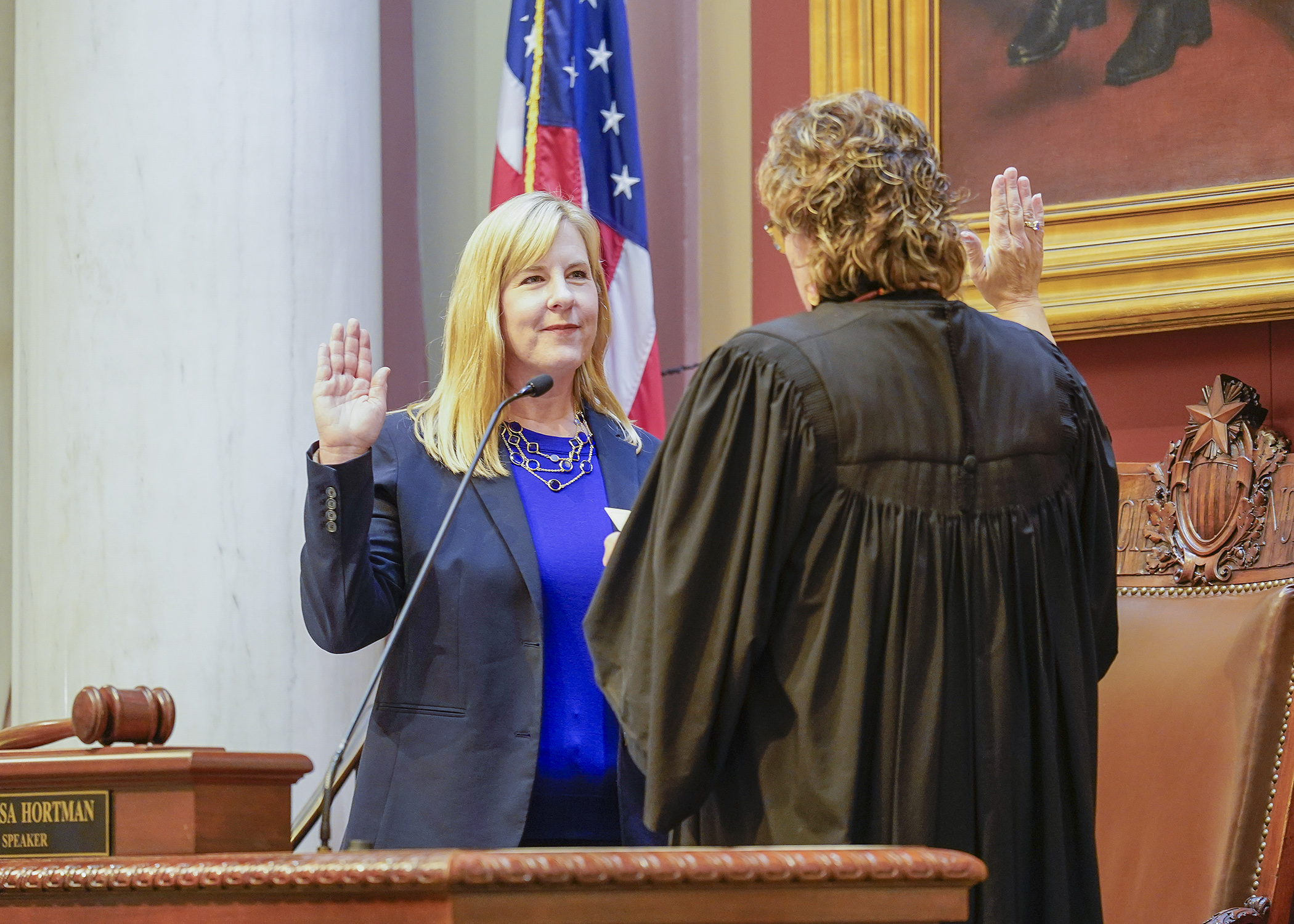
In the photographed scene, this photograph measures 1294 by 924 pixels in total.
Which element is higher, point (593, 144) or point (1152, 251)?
point (593, 144)

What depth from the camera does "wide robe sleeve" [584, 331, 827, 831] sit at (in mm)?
1754

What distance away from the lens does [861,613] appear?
1.76 metres

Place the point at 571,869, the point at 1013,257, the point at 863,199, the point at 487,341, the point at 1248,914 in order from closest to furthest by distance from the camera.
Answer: the point at 571,869 < the point at 863,199 < the point at 1013,257 < the point at 1248,914 < the point at 487,341

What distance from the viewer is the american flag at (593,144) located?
14.1 feet

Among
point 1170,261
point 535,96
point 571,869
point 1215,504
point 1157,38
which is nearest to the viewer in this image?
point 571,869

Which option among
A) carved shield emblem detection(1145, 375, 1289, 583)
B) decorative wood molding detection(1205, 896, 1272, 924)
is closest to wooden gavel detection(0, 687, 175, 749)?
decorative wood molding detection(1205, 896, 1272, 924)

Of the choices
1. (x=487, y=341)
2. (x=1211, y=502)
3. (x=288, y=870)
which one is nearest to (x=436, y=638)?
(x=487, y=341)

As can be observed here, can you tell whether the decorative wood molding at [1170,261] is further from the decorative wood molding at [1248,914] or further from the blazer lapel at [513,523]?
the blazer lapel at [513,523]

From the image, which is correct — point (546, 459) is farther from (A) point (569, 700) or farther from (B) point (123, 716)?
(B) point (123, 716)

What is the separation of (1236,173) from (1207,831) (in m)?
1.59

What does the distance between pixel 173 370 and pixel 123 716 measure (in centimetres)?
219

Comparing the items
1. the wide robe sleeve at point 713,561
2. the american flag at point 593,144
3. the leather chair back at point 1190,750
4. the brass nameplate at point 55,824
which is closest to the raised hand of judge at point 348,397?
the wide robe sleeve at point 713,561

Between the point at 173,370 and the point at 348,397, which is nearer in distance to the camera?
the point at 348,397

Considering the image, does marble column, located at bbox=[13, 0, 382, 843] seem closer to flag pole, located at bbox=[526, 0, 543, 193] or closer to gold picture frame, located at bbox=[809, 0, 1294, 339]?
flag pole, located at bbox=[526, 0, 543, 193]
